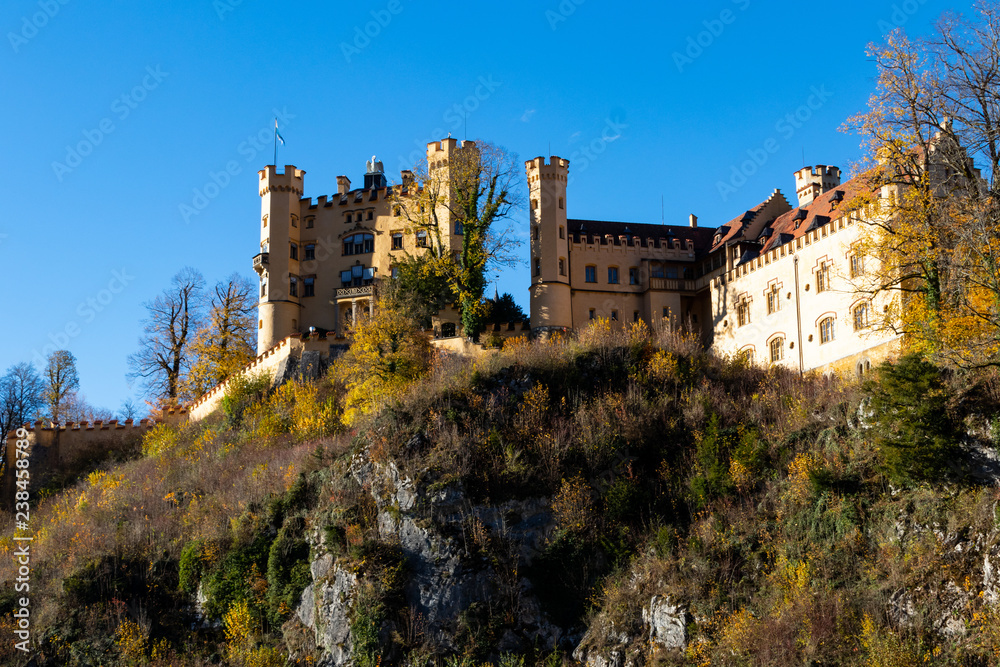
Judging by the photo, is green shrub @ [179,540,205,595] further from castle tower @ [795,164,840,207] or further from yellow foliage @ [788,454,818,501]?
castle tower @ [795,164,840,207]

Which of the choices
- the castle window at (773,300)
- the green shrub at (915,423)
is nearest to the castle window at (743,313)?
the castle window at (773,300)

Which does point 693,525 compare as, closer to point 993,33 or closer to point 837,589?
point 837,589

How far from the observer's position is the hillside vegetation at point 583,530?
32.2m

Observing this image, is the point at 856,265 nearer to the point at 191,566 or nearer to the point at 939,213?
the point at 939,213

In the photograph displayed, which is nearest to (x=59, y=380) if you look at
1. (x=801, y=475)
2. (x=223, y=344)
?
(x=223, y=344)

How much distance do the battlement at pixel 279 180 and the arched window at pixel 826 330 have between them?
34826mm

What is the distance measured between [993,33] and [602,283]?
30.3 meters

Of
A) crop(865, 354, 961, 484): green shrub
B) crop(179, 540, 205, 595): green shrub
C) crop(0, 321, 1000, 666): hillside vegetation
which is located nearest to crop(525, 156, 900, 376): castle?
crop(0, 321, 1000, 666): hillside vegetation

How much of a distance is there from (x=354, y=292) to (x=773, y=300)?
25310 mm

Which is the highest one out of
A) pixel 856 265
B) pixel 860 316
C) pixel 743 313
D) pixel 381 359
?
pixel 856 265

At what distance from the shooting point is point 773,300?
189 ft

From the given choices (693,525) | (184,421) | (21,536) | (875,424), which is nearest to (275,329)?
(184,421)

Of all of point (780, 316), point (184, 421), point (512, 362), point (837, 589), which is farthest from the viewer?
point (184, 421)

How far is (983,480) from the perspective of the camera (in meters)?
32.5
